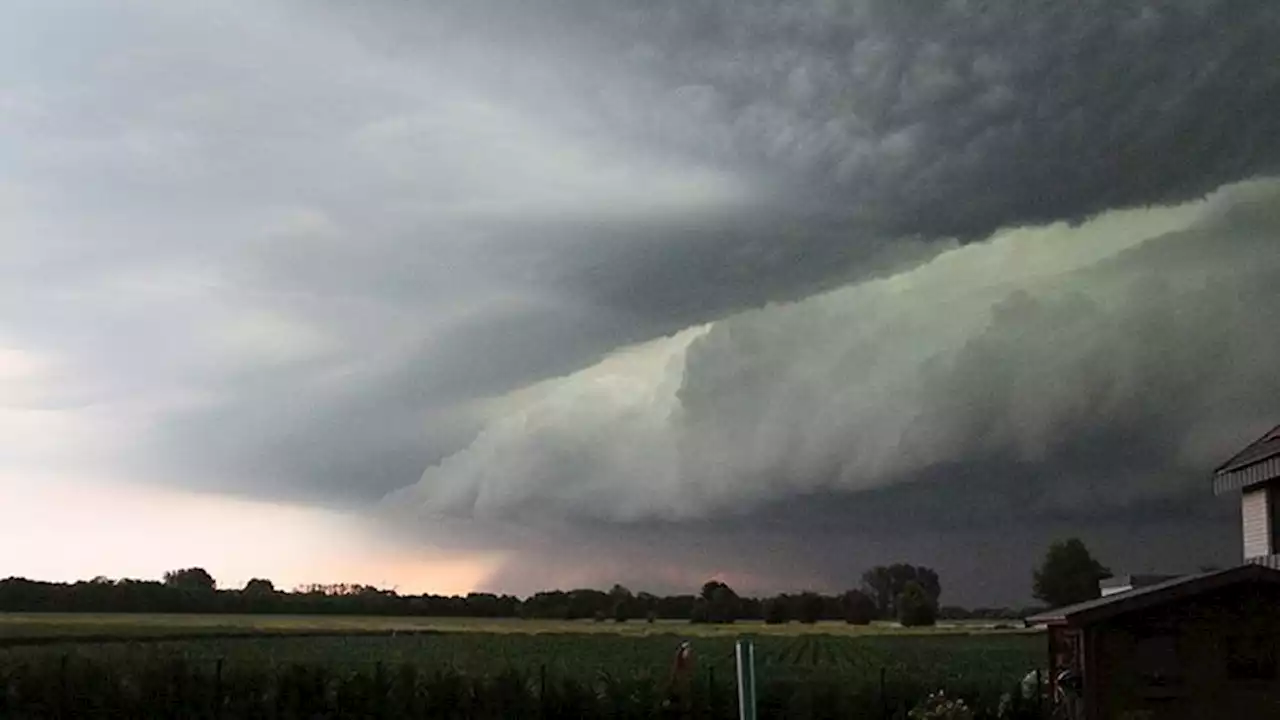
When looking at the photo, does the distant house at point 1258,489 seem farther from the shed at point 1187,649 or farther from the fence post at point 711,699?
the fence post at point 711,699

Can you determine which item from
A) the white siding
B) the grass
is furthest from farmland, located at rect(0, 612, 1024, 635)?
the white siding

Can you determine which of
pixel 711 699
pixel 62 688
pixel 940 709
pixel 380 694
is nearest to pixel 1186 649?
pixel 940 709

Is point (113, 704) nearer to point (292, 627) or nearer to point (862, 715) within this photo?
point (862, 715)

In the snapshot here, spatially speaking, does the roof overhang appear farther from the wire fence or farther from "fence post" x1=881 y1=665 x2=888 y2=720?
"fence post" x1=881 y1=665 x2=888 y2=720

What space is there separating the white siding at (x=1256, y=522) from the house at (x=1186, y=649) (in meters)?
4.43

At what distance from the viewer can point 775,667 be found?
37.6 m

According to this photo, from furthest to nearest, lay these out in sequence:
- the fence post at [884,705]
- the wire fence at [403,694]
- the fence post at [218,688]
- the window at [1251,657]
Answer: the fence post at [218,688] < the wire fence at [403,694] < the fence post at [884,705] < the window at [1251,657]

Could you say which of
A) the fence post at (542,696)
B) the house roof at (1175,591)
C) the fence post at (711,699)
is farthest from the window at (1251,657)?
the fence post at (542,696)

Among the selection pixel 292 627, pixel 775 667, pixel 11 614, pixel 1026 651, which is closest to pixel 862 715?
pixel 775 667

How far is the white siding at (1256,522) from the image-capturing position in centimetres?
2355

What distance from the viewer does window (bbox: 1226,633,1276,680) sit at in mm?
19312

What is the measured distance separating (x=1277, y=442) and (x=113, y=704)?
67.7 ft

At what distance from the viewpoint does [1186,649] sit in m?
19.4

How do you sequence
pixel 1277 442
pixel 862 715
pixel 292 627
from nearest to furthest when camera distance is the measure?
pixel 1277 442 → pixel 862 715 → pixel 292 627
